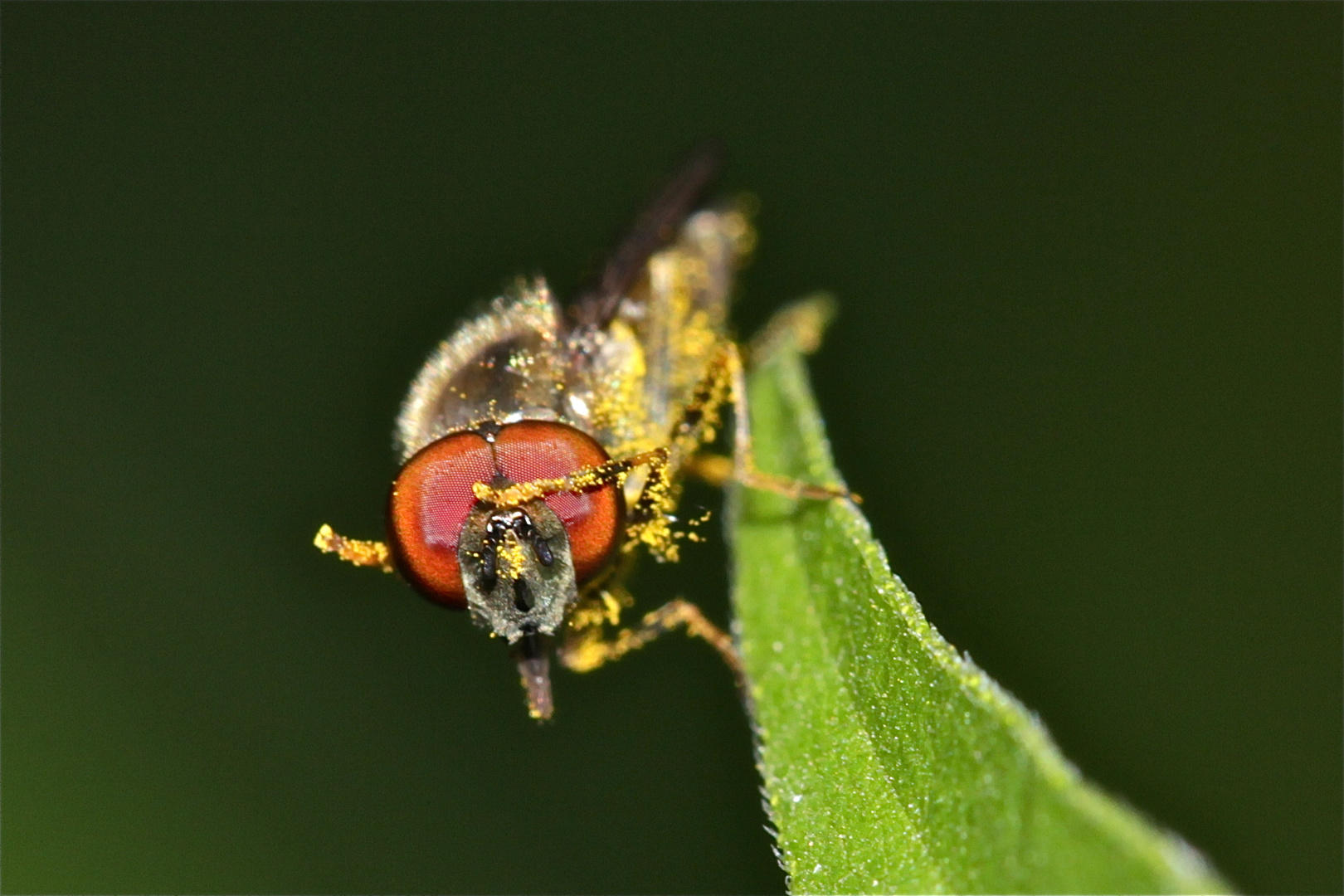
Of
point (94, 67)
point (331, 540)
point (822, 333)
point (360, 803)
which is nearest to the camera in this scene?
point (331, 540)

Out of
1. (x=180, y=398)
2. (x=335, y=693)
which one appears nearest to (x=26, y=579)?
(x=180, y=398)

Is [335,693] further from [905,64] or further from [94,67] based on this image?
[905,64]

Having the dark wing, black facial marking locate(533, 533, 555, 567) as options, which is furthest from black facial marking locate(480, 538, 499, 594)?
the dark wing

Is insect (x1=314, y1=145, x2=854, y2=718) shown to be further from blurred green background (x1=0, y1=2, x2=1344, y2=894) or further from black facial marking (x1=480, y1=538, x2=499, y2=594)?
blurred green background (x1=0, y1=2, x2=1344, y2=894)

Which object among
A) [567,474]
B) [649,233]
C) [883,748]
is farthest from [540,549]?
[649,233]

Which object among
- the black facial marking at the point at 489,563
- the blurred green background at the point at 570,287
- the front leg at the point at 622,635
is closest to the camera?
the black facial marking at the point at 489,563

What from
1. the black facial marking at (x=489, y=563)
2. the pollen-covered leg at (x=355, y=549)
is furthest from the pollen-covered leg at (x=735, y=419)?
the pollen-covered leg at (x=355, y=549)

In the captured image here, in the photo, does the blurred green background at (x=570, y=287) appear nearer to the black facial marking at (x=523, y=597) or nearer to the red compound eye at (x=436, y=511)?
the black facial marking at (x=523, y=597)
